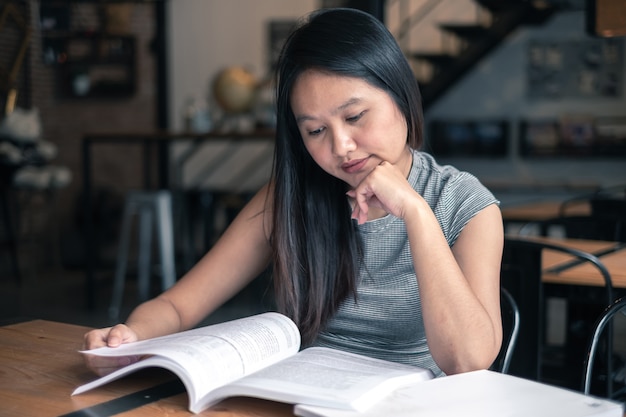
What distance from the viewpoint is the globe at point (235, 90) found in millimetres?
5270

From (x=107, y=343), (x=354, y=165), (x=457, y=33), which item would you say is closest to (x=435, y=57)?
(x=457, y=33)

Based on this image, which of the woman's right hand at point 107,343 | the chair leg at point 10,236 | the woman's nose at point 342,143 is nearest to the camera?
the woman's right hand at point 107,343

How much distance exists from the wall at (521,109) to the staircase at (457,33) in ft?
1.28

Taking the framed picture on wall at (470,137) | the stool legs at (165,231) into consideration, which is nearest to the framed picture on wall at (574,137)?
the framed picture on wall at (470,137)

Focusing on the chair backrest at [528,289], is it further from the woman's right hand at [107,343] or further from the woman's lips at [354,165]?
the woman's right hand at [107,343]

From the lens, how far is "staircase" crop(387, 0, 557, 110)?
7039 mm

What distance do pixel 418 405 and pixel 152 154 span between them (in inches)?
309

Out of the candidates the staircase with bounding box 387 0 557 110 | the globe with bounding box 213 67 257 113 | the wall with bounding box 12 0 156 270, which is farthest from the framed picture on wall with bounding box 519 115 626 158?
A: the wall with bounding box 12 0 156 270

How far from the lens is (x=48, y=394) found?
1.10m

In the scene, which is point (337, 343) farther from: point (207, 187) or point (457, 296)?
point (207, 187)

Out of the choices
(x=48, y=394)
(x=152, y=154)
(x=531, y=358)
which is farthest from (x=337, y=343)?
(x=152, y=154)

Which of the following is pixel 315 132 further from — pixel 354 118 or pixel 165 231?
pixel 165 231

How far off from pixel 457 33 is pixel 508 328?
238 inches

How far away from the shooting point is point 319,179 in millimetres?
1650
